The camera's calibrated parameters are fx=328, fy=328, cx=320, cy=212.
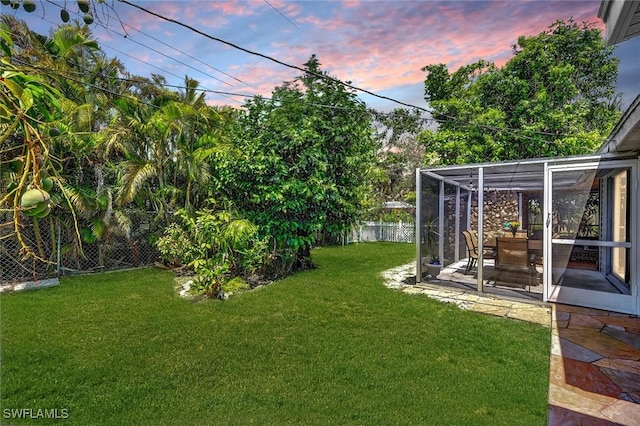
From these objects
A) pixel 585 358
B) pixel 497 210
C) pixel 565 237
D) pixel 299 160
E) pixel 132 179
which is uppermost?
pixel 299 160

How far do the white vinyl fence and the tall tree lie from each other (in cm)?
780

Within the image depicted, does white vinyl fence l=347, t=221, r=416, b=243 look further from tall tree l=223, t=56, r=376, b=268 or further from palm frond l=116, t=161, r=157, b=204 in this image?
palm frond l=116, t=161, r=157, b=204

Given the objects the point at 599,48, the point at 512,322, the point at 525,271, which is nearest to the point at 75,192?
the point at 512,322

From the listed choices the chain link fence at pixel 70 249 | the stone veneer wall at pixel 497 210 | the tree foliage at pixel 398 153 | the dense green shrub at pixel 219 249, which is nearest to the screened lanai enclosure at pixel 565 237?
the dense green shrub at pixel 219 249

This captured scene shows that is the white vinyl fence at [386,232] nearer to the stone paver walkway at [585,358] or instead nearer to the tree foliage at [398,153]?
the tree foliage at [398,153]

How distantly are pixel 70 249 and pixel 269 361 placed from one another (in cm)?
676

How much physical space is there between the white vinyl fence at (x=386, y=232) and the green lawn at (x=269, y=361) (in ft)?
33.4

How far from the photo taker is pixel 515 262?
6.79 metres

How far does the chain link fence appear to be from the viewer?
272 inches

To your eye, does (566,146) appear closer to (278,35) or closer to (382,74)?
(382,74)

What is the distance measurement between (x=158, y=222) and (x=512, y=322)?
8.65 meters

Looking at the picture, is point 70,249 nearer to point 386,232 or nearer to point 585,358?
point 585,358

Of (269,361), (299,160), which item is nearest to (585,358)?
(269,361)

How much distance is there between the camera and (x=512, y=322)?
16.0ft
